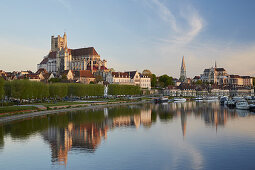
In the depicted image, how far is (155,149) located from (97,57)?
529 ft

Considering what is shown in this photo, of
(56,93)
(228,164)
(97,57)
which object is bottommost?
(228,164)

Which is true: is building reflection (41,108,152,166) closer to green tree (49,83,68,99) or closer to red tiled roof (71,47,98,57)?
green tree (49,83,68,99)

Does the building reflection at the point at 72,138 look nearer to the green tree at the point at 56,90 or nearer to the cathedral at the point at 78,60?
the green tree at the point at 56,90

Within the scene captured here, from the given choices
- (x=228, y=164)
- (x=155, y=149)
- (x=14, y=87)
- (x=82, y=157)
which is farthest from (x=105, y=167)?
(x=14, y=87)

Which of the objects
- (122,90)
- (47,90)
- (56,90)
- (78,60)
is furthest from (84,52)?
(47,90)

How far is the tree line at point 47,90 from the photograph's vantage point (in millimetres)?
64200

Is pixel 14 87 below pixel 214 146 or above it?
above

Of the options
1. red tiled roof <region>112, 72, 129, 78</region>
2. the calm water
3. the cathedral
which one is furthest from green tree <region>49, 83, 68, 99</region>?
the cathedral

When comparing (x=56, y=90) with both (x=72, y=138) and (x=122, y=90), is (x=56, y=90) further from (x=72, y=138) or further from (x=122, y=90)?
(x=72, y=138)

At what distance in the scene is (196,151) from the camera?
85.9ft

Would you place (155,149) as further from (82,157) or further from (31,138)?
(31,138)

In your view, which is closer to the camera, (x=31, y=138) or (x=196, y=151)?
(x=196, y=151)

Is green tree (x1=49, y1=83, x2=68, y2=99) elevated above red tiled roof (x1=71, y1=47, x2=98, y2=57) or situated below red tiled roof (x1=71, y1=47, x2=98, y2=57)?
below

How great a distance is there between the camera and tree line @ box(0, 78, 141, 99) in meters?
64.2
